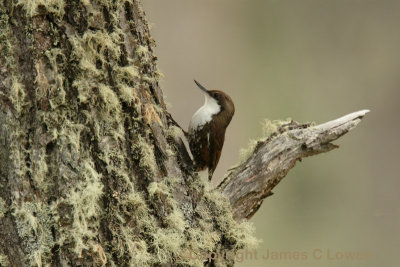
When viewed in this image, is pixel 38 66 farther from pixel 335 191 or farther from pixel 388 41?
pixel 388 41

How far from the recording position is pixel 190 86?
450 cm

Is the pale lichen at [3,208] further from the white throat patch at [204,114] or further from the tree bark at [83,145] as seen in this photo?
the white throat patch at [204,114]

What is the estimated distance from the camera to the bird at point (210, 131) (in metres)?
2.53

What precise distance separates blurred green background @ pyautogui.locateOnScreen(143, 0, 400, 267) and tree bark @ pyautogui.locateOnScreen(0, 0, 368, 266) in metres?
2.83

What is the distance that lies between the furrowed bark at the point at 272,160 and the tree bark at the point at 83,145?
0.30m

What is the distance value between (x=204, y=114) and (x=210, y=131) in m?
0.11

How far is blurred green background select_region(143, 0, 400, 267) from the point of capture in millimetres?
4645

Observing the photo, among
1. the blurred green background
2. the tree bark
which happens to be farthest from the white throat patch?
the blurred green background

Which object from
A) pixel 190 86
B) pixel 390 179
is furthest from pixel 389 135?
pixel 190 86

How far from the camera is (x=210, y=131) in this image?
2.64m

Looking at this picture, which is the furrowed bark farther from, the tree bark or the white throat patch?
the white throat patch

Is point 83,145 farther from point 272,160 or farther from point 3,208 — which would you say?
point 272,160

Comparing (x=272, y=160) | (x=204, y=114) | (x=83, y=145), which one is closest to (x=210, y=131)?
(x=204, y=114)

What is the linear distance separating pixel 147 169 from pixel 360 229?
11.5ft
